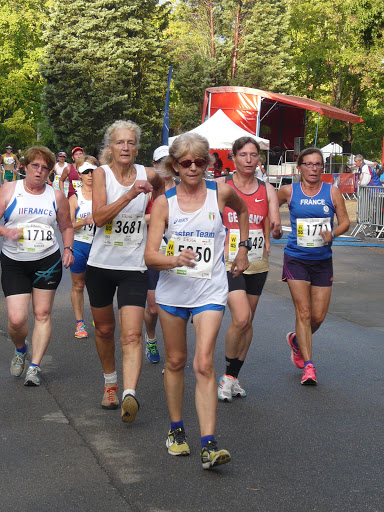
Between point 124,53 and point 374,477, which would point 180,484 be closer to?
point 374,477

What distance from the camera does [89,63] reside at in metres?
53.7

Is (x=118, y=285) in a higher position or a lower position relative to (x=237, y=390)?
higher

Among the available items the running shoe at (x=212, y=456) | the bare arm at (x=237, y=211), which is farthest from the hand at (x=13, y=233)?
the running shoe at (x=212, y=456)

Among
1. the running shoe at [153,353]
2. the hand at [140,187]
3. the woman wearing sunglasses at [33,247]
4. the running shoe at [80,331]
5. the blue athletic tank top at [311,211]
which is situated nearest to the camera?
the hand at [140,187]

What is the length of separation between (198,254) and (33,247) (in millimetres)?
2298

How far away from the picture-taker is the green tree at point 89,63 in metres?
53.2

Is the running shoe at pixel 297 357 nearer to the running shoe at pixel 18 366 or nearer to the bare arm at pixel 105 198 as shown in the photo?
the running shoe at pixel 18 366

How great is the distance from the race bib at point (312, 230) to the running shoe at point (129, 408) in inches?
92.9

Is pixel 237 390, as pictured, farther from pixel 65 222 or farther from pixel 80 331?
pixel 80 331

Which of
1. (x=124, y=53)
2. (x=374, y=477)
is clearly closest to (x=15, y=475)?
(x=374, y=477)

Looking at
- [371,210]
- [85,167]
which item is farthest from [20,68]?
[85,167]

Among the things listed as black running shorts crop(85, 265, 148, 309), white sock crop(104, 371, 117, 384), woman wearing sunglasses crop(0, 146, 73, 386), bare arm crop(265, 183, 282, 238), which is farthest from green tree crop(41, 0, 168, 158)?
black running shorts crop(85, 265, 148, 309)

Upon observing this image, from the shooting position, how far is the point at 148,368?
7594 millimetres

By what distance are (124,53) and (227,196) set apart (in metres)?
50.6
